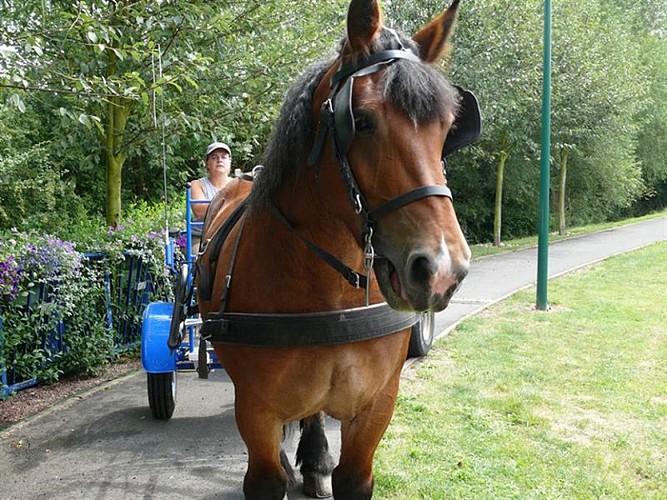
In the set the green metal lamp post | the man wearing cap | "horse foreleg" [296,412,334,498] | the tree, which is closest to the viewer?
"horse foreleg" [296,412,334,498]

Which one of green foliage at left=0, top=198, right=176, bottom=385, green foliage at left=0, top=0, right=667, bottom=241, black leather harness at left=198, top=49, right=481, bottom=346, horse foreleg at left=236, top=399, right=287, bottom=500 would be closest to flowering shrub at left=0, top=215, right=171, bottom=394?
green foliage at left=0, top=198, right=176, bottom=385

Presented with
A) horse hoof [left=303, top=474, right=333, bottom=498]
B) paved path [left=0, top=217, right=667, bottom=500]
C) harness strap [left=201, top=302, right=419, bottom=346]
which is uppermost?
harness strap [left=201, top=302, right=419, bottom=346]

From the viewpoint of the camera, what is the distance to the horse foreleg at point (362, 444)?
8.18 ft

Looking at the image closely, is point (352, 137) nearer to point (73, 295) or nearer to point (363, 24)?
point (363, 24)

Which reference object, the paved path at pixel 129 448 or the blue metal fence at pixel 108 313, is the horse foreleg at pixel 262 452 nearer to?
the paved path at pixel 129 448

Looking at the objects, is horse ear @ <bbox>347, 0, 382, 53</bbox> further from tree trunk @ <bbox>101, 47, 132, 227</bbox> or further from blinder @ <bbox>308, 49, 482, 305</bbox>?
tree trunk @ <bbox>101, 47, 132, 227</bbox>

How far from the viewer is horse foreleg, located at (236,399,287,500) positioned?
7.96 feet

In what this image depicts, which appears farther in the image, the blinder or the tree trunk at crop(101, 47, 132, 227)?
the tree trunk at crop(101, 47, 132, 227)

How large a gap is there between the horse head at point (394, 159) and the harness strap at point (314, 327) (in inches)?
18.5

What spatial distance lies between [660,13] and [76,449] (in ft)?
121

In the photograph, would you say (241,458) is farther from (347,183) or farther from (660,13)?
(660,13)

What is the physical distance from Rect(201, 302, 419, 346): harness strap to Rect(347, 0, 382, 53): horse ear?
967 mm

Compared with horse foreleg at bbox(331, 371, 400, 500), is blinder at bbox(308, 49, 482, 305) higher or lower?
higher

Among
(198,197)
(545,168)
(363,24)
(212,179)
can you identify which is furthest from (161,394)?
(545,168)
